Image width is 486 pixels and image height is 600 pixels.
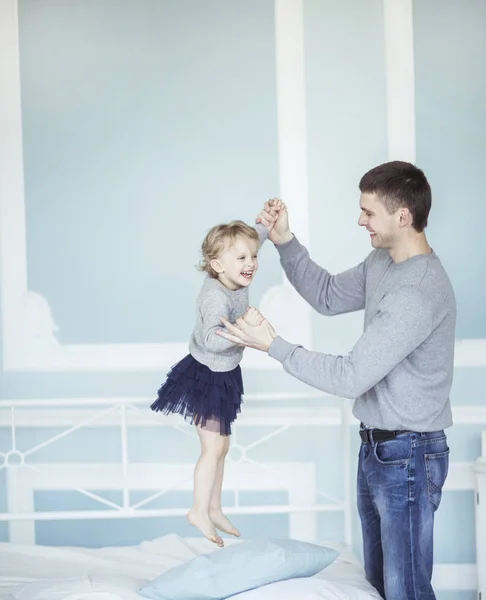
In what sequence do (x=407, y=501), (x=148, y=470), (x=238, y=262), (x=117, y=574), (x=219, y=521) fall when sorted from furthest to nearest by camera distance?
(x=148, y=470), (x=117, y=574), (x=219, y=521), (x=238, y=262), (x=407, y=501)

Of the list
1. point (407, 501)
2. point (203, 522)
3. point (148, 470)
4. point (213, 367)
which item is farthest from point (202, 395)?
point (148, 470)

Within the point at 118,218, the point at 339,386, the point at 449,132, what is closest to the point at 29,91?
the point at 118,218

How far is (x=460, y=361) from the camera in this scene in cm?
320

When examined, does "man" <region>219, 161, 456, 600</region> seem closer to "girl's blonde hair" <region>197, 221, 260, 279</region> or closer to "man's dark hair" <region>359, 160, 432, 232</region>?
"man's dark hair" <region>359, 160, 432, 232</region>

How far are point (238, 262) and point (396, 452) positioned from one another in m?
0.67

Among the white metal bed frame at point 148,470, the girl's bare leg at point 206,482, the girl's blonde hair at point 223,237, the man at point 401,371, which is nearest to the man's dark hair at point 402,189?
the man at point 401,371

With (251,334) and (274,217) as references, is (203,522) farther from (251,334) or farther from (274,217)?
(274,217)

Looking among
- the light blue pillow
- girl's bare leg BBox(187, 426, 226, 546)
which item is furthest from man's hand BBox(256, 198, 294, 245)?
the light blue pillow

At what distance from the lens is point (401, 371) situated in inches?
83.2

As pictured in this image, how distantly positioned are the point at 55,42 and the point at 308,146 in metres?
1.10

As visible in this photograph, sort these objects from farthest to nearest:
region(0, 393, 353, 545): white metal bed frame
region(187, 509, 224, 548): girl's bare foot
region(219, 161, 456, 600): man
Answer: region(0, 393, 353, 545): white metal bed frame
region(187, 509, 224, 548): girl's bare foot
region(219, 161, 456, 600): man

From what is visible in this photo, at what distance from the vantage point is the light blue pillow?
217 cm

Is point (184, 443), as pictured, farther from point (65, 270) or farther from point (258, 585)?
point (258, 585)

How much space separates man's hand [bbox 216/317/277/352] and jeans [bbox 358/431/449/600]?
0.40m
